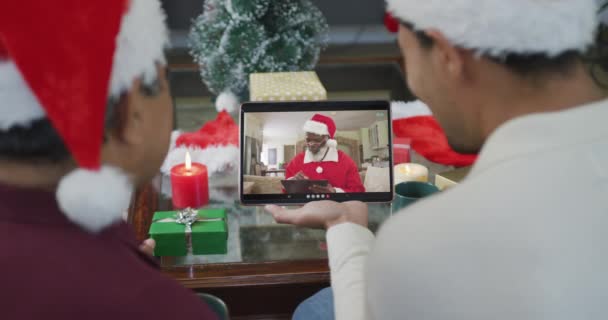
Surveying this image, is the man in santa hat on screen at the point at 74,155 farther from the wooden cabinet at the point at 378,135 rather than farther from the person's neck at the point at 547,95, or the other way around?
the wooden cabinet at the point at 378,135

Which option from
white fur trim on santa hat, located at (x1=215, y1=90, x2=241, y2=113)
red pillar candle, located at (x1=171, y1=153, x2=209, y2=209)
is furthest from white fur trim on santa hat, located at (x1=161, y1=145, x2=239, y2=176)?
white fur trim on santa hat, located at (x1=215, y1=90, x2=241, y2=113)

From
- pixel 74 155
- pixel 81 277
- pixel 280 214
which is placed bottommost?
pixel 280 214

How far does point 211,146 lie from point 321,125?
0.39 meters

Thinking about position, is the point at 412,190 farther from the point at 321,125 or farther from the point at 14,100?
the point at 14,100

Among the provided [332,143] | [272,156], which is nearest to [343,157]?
[332,143]

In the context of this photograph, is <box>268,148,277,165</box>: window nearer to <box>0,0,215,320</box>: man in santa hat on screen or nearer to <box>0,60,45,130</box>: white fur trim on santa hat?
<box>0,0,215,320</box>: man in santa hat on screen

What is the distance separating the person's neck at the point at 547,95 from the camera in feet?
2.13

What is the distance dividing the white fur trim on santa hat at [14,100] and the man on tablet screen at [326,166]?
Result: 683mm

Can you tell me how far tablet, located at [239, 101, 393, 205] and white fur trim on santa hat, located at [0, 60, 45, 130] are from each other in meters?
0.66

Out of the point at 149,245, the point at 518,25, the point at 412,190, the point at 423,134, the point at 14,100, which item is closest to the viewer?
the point at 14,100

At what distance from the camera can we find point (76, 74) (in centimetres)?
51

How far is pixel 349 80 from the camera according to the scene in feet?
6.43

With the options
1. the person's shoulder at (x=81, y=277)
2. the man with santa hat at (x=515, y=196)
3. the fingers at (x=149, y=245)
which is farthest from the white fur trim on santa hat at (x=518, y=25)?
the fingers at (x=149, y=245)

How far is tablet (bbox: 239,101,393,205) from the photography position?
1.15 meters
